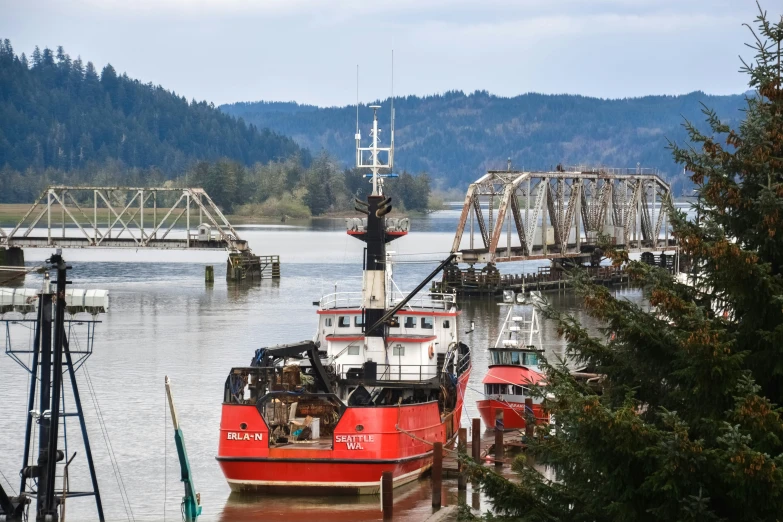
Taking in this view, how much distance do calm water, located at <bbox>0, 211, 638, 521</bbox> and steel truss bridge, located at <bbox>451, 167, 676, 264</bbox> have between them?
22.5ft

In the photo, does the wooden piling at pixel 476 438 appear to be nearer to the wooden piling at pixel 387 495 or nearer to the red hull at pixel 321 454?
the red hull at pixel 321 454

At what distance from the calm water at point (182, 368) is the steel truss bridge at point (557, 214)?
22.5 ft

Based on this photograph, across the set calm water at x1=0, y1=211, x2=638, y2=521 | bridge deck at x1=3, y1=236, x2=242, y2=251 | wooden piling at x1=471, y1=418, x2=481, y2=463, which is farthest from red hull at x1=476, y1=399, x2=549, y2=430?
bridge deck at x1=3, y1=236, x2=242, y2=251

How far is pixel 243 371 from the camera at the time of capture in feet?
109

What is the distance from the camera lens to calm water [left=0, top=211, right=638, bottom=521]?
3177 cm

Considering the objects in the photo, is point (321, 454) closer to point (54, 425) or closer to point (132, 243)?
point (54, 425)

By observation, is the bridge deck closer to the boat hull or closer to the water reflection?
the water reflection

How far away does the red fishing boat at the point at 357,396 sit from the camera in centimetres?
3070

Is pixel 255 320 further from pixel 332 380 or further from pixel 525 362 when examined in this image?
pixel 332 380

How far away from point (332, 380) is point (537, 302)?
19.1 meters

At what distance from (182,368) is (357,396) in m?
23.8

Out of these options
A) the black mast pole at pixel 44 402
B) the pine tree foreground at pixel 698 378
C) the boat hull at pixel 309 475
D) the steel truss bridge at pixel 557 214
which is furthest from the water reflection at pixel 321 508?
the steel truss bridge at pixel 557 214

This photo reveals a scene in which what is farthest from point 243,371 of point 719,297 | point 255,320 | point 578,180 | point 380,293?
point 578,180

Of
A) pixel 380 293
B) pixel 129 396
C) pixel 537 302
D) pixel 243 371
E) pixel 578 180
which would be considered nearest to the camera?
pixel 537 302
